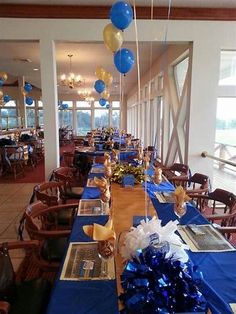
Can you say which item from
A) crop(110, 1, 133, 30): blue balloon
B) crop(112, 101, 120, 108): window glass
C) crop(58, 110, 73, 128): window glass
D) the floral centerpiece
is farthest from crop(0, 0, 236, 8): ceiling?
crop(58, 110, 73, 128): window glass

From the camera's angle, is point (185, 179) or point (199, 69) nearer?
point (185, 179)

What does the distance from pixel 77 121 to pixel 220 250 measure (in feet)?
61.9

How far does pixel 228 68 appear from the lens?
195 inches

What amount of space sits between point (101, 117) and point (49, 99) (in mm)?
15390

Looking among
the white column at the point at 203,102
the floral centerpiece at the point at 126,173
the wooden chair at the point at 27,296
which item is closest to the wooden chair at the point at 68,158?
the white column at the point at 203,102

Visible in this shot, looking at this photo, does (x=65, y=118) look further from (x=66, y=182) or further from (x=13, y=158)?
(x=66, y=182)

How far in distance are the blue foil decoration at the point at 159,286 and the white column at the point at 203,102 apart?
377cm

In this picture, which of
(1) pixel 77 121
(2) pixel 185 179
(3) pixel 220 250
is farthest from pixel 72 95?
(3) pixel 220 250

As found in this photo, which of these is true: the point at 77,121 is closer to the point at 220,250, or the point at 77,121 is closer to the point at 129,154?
the point at 129,154

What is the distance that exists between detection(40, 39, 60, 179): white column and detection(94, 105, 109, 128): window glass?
1521 centimetres

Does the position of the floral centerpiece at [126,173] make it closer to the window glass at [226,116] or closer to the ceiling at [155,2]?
the window glass at [226,116]

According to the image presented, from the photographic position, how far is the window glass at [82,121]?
19594 mm

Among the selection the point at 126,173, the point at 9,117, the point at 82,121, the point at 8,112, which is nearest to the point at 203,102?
the point at 126,173

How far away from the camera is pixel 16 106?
16.4 m
